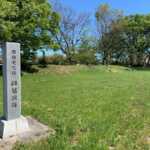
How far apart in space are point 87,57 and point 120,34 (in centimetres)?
712

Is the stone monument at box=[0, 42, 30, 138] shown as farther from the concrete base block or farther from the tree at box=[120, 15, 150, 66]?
the tree at box=[120, 15, 150, 66]

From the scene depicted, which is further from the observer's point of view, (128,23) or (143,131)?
(128,23)

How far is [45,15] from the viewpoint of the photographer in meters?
17.0

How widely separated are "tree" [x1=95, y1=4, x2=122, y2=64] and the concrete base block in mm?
28217

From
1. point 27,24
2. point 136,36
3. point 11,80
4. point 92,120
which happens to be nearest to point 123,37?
point 136,36

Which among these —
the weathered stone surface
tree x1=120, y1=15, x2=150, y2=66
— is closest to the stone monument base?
the weathered stone surface

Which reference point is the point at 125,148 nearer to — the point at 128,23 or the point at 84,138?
the point at 84,138

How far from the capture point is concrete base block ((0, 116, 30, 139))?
4.15m

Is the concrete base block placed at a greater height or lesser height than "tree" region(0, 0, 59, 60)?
lesser

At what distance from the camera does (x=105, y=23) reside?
104 feet

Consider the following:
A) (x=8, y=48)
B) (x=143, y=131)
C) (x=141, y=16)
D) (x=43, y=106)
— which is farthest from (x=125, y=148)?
(x=141, y=16)

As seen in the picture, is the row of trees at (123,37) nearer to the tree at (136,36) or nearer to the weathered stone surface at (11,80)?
the tree at (136,36)

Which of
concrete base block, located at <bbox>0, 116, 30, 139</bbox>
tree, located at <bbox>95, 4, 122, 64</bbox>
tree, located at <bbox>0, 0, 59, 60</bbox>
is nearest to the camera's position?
concrete base block, located at <bbox>0, 116, 30, 139</bbox>

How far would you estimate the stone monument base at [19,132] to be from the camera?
4018 millimetres
